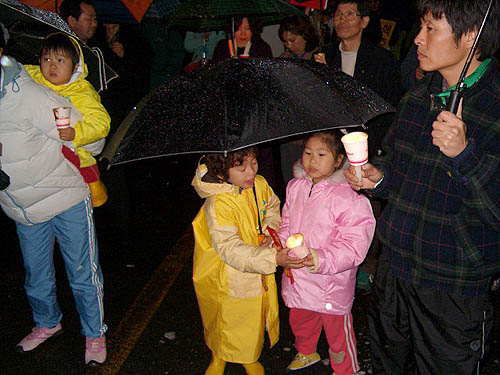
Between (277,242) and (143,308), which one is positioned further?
(143,308)

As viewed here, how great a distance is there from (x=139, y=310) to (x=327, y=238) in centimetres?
209

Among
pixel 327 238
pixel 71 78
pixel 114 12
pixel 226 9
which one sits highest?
pixel 226 9

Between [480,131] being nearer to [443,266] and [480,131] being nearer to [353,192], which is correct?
[443,266]

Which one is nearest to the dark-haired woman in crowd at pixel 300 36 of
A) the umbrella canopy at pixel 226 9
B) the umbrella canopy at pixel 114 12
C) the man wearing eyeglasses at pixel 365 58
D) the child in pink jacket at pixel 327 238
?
the umbrella canopy at pixel 226 9

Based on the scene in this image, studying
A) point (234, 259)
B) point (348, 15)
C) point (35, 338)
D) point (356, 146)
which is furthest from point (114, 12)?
point (356, 146)

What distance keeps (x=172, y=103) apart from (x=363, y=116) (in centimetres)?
102

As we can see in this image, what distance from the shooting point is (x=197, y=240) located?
3.17 metres

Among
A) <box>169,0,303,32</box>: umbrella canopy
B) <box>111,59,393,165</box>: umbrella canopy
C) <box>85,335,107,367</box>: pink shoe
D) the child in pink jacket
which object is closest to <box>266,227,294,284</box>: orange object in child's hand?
the child in pink jacket

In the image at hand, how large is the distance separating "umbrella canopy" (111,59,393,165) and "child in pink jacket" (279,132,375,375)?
414 mm

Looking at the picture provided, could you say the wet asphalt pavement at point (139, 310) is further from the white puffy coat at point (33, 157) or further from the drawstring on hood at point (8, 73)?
the drawstring on hood at point (8, 73)

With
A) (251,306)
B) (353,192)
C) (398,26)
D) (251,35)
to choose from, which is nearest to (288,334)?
(251,306)

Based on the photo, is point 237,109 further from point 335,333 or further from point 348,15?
point 348,15

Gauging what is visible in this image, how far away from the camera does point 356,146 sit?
2322mm

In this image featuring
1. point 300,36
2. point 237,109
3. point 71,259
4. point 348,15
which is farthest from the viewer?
point 300,36
